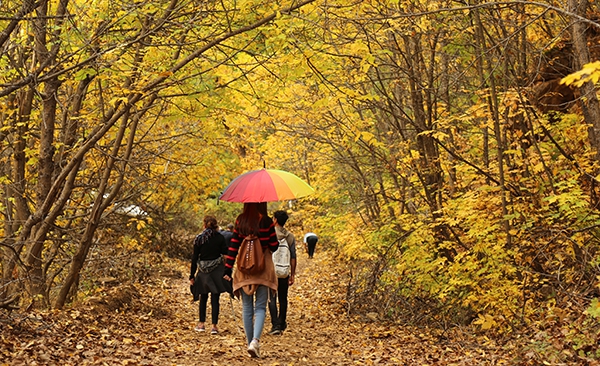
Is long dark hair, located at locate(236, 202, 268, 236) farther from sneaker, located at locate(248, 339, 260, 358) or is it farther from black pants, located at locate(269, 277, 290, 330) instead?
black pants, located at locate(269, 277, 290, 330)

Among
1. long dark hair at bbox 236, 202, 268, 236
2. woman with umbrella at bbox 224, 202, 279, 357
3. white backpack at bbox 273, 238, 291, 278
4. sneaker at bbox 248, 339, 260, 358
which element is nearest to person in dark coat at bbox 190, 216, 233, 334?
white backpack at bbox 273, 238, 291, 278

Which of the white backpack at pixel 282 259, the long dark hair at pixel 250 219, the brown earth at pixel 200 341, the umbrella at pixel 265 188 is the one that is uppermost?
the umbrella at pixel 265 188

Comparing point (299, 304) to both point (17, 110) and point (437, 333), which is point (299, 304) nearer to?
point (437, 333)

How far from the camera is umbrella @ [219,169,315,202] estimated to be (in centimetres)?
768

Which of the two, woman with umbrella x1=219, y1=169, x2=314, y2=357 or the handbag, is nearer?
woman with umbrella x1=219, y1=169, x2=314, y2=357

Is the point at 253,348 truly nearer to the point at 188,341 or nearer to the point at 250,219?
the point at 250,219

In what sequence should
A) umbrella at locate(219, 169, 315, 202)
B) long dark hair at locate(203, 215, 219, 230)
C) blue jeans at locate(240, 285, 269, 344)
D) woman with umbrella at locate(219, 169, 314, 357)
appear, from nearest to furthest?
1. umbrella at locate(219, 169, 315, 202)
2. woman with umbrella at locate(219, 169, 314, 357)
3. blue jeans at locate(240, 285, 269, 344)
4. long dark hair at locate(203, 215, 219, 230)

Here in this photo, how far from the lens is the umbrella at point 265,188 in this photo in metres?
7.68

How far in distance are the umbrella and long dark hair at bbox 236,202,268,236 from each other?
21cm

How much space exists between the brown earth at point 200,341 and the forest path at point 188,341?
0.01 meters

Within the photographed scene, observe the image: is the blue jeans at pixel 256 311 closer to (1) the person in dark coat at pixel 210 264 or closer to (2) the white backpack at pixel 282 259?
(1) the person in dark coat at pixel 210 264

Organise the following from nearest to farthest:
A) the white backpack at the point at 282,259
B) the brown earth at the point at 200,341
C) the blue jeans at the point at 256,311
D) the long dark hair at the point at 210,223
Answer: the brown earth at the point at 200,341
the blue jeans at the point at 256,311
the long dark hair at the point at 210,223
the white backpack at the point at 282,259

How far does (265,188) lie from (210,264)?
10.5 ft

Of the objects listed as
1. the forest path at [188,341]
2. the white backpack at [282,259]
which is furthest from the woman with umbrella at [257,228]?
the white backpack at [282,259]
